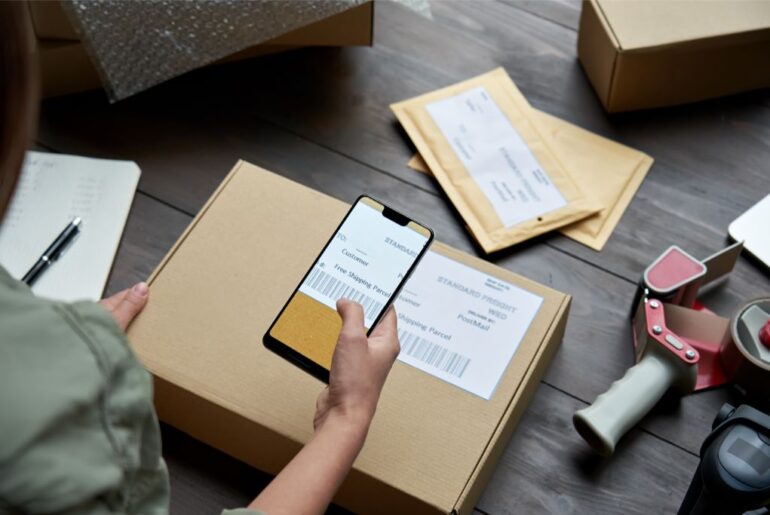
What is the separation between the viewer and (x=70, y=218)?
39.3 inches

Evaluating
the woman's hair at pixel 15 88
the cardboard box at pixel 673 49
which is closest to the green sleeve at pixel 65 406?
the woman's hair at pixel 15 88

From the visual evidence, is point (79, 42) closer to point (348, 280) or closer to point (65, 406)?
point (348, 280)

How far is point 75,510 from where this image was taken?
0.41 metres

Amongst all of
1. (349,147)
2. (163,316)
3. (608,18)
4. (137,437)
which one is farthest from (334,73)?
(137,437)

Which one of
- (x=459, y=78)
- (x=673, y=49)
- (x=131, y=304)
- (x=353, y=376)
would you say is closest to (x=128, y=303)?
(x=131, y=304)

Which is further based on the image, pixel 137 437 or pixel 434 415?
pixel 434 415

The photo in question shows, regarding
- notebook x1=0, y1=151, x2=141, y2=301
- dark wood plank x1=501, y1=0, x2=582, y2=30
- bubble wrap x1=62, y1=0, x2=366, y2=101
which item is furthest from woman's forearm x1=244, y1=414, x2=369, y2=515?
dark wood plank x1=501, y1=0, x2=582, y2=30

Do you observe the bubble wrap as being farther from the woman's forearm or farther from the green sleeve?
the green sleeve

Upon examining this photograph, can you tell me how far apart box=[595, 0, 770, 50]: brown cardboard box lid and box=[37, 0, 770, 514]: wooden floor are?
114 millimetres

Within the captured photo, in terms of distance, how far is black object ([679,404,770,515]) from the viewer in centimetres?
66

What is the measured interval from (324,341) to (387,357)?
0.08m

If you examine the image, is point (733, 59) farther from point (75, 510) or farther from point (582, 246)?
point (75, 510)

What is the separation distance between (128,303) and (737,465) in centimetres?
52

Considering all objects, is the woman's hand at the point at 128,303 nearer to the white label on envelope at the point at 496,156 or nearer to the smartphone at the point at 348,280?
the smartphone at the point at 348,280
